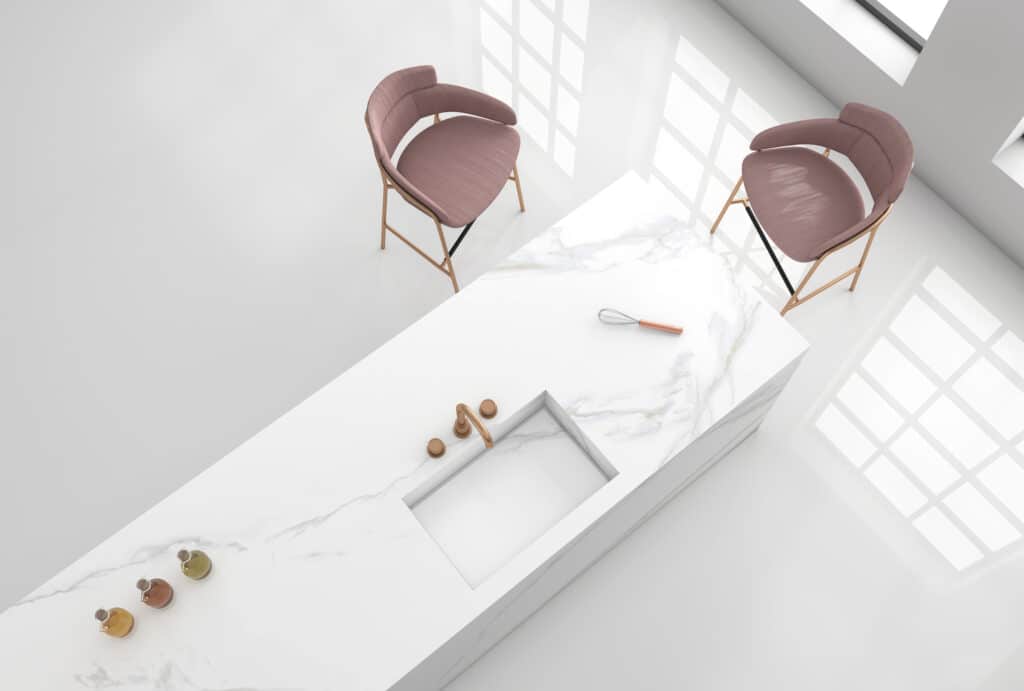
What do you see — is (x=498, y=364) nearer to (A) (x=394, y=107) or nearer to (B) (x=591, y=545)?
(B) (x=591, y=545)

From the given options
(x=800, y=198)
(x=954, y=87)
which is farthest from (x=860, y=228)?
(x=954, y=87)

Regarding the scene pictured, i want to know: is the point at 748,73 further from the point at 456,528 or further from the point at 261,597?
the point at 261,597

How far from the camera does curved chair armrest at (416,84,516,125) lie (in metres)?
3.62

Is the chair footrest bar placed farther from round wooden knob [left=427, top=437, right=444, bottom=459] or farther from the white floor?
round wooden knob [left=427, top=437, right=444, bottom=459]

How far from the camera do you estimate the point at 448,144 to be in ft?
12.1

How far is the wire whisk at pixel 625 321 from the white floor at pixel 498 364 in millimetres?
817

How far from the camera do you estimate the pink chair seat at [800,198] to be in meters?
3.45

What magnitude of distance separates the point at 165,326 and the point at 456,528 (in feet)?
5.99

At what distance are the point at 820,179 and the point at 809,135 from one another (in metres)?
0.18

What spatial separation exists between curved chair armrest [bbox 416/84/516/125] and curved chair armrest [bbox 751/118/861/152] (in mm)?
1030

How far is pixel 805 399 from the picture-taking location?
3.65m

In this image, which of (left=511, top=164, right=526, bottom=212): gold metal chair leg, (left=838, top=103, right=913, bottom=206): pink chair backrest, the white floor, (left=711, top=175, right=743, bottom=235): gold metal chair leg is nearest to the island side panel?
the white floor

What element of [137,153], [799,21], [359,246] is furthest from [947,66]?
Answer: [137,153]

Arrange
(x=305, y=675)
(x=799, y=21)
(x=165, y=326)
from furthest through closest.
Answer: (x=799, y=21)
(x=165, y=326)
(x=305, y=675)
